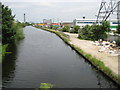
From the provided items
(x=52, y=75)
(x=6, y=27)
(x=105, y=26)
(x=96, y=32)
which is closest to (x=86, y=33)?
(x=96, y=32)

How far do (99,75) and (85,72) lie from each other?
106 centimetres

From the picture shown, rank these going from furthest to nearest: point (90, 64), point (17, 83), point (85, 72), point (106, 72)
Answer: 1. point (90, 64)
2. point (85, 72)
3. point (106, 72)
4. point (17, 83)

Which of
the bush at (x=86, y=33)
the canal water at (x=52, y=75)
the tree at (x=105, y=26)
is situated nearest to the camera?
the canal water at (x=52, y=75)

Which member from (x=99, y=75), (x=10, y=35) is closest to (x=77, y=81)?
(x=99, y=75)

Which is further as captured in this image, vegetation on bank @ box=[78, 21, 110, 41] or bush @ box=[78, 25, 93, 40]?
bush @ box=[78, 25, 93, 40]

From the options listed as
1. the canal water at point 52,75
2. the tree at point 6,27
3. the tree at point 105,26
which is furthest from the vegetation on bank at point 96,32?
the tree at point 6,27

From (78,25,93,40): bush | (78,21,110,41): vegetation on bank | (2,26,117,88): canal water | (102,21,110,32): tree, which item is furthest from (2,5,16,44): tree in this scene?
(78,25,93,40): bush

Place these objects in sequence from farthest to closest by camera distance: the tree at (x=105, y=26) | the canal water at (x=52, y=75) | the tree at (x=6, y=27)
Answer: the tree at (x=105, y=26) → the tree at (x=6, y=27) → the canal water at (x=52, y=75)

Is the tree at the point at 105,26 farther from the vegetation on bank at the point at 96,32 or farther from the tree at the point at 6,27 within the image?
the tree at the point at 6,27

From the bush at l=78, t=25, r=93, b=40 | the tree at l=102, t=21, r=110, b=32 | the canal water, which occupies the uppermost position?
the tree at l=102, t=21, r=110, b=32

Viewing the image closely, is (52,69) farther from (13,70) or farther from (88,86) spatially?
(88,86)

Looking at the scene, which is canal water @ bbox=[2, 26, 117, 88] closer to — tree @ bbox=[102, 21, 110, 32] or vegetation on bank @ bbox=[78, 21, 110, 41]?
tree @ bbox=[102, 21, 110, 32]

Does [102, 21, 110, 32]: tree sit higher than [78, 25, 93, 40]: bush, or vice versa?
[102, 21, 110, 32]: tree

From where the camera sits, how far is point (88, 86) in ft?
28.5
